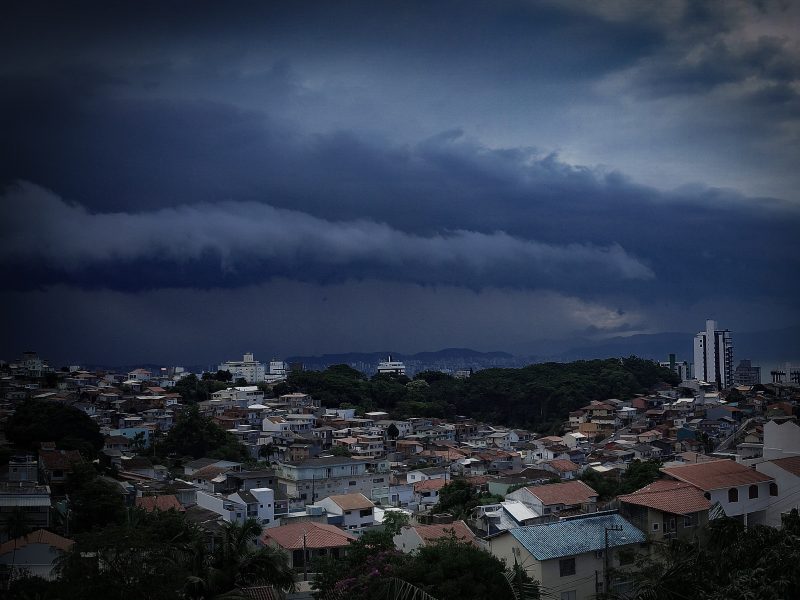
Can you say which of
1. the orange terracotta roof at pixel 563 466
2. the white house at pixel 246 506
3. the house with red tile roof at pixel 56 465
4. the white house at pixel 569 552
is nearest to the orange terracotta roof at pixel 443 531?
the white house at pixel 569 552

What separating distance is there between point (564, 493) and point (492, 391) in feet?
136

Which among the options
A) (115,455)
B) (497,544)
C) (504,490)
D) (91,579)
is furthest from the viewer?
(115,455)

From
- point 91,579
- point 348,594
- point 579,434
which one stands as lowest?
point 579,434

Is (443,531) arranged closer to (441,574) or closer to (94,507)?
(441,574)

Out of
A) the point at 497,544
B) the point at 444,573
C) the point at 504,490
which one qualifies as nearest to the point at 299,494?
the point at 504,490

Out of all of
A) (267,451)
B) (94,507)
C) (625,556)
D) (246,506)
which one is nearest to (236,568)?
(625,556)

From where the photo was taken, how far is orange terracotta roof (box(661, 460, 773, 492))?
15.6 m

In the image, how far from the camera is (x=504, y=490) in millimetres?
26547

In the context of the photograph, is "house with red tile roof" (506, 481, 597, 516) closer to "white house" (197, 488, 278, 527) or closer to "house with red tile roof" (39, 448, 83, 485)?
"white house" (197, 488, 278, 527)

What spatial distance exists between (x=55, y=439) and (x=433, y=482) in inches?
561

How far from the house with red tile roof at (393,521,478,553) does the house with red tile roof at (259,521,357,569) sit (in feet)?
8.58

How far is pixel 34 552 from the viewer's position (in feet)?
51.9

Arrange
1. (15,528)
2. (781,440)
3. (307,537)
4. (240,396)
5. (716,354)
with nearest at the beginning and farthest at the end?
(15,528) < (781,440) < (307,537) < (240,396) < (716,354)

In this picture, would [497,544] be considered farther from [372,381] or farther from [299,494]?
[372,381]
